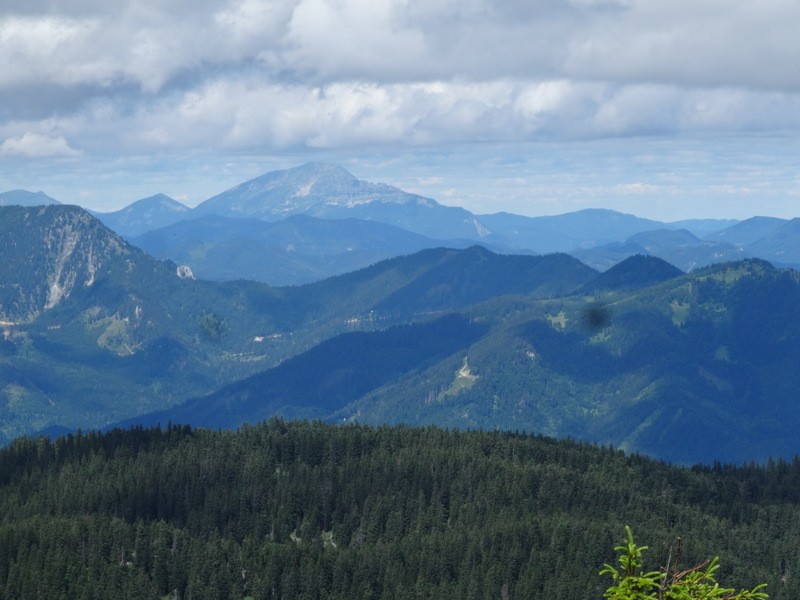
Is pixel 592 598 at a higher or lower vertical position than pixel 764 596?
lower

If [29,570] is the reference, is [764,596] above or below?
above

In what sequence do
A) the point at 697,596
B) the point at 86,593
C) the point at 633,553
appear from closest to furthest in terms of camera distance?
the point at 633,553, the point at 697,596, the point at 86,593

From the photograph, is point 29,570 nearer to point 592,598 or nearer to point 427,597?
point 427,597

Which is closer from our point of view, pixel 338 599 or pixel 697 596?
pixel 697 596

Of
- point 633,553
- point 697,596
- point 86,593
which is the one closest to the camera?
point 633,553

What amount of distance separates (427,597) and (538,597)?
63.4 ft

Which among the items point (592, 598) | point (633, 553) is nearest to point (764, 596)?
point (633, 553)

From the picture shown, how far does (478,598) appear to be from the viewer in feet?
654

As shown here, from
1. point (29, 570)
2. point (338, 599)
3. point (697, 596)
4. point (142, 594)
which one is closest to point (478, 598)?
point (338, 599)

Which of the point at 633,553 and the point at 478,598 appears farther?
the point at 478,598

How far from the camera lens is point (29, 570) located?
198 metres

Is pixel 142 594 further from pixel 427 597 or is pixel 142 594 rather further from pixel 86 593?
pixel 427 597

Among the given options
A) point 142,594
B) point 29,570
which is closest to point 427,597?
point 142,594

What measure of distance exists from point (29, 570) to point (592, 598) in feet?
320
